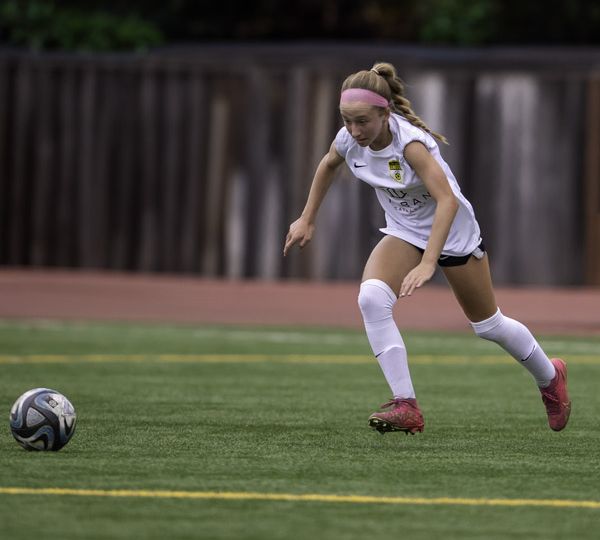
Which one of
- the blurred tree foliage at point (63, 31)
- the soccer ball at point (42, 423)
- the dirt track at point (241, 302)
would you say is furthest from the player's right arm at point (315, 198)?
the blurred tree foliage at point (63, 31)

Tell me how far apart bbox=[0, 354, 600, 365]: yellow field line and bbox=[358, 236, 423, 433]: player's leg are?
488cm

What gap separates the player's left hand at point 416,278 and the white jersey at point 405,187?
0.54 m

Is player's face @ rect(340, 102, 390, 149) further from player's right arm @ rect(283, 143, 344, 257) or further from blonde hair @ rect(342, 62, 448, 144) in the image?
player's right arm @ rect(283, 143, 344, 257)

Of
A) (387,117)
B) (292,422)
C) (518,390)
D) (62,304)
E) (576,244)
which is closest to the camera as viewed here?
(387,117)

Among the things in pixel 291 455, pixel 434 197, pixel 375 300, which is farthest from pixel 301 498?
pixel 434 197

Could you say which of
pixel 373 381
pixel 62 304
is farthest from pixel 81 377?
pixel 62 304

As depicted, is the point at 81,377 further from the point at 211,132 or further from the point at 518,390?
the point at 211,132

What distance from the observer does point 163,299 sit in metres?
19.6

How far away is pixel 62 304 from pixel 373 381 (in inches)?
314

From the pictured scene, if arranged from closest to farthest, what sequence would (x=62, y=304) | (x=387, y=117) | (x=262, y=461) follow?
A: (x=262, y=461)
(x=387, y=117)
(x=62, y=304)

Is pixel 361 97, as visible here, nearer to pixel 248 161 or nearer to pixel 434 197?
pixel 434 197

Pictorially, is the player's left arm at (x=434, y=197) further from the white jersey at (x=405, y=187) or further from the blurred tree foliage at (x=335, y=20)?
the blurred tree foliage at (x=335, y=20)

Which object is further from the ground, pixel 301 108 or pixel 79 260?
pixel 301 108

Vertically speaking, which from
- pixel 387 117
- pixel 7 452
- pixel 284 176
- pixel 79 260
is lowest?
pixel 79 260
